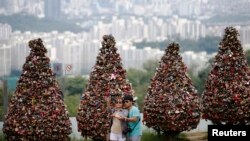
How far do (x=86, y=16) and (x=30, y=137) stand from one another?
70.9m

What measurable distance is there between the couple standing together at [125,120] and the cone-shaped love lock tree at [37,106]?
9.62ft

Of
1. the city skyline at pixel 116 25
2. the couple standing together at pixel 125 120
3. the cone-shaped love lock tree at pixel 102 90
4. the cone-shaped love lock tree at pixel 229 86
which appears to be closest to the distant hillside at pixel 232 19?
the city skyline at pixel 116 25

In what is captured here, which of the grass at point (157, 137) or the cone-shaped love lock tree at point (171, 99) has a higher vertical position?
the cone-shaped love lock tree at point (171, 99)

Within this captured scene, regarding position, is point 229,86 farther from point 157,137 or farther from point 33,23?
point 33,23

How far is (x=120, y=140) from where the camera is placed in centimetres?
820

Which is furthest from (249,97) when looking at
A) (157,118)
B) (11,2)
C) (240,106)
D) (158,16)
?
(158,16)

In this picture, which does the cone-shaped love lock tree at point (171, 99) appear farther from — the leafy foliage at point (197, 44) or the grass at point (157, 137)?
the leafy foliage at point (197, 44)

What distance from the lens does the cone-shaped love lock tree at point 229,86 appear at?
1259 cm

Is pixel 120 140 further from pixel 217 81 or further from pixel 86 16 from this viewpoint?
pixel 86 16

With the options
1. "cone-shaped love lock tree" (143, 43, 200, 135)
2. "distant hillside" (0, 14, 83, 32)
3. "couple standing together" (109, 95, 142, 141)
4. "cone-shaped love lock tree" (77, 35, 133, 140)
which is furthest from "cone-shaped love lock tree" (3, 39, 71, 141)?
"distant hillside" (0, 14, 83, 32)

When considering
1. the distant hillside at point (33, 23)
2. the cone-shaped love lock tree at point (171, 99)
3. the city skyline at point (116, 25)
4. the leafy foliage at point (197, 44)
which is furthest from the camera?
the leafy foliage at point (197, 44)

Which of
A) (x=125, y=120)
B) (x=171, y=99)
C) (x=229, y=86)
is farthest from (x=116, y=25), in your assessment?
(x=125, y=120)

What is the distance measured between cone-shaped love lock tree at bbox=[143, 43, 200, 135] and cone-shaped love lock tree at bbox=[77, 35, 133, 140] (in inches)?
30.1

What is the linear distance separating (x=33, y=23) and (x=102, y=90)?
5518cm
